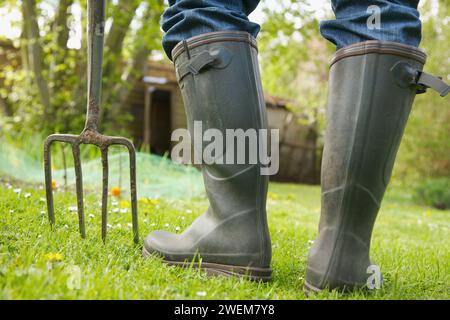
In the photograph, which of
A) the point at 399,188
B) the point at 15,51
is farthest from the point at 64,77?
the point at 399,188

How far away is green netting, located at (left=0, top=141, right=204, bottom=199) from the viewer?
3037 millimetres

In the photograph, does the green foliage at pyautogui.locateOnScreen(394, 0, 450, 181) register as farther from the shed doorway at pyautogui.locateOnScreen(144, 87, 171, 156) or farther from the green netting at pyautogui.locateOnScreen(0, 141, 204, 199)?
the green netting at pyautogui.locateOnScreen(0, 141, 204, 199)

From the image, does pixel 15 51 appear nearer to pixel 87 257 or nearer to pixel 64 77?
pixel 64 77

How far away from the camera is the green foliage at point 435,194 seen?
5801 millimetres

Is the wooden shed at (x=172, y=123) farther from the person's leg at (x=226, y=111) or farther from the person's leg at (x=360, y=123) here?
the person's leg at (x=360, y=123)

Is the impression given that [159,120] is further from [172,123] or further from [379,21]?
[379,21]

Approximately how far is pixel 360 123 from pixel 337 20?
25 cm

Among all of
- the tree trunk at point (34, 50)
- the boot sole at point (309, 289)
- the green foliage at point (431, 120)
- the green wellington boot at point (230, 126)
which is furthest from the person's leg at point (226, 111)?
the green foliage at point (431, 120)

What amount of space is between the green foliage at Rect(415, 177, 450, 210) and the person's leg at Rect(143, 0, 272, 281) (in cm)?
541

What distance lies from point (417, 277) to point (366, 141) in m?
0.52

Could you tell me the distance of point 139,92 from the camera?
685cm

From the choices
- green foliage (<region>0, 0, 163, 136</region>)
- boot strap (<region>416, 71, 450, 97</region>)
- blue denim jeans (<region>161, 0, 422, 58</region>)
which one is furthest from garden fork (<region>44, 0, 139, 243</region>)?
green foliage (<region>0, 0, 163, 136</region>)

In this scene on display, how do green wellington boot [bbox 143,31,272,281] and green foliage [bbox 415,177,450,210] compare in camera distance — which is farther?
green foliage [bbox 415,177,450,210]

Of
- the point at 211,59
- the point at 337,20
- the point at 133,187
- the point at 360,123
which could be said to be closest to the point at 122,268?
the point at 133,187
